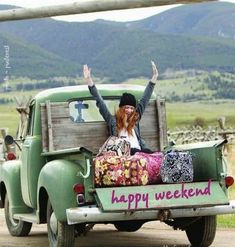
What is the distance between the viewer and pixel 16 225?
12.5 meters

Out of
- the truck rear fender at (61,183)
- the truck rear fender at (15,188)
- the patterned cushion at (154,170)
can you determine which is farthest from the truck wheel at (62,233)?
the truck rear fender at (15,188)

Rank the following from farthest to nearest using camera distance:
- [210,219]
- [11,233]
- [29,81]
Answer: [29,81], [11,233], [210,219]

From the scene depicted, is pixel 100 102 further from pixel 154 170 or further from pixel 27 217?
pixel 27 217

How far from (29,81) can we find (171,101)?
34.4 m

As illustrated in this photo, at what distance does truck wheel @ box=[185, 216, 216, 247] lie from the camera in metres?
10.6

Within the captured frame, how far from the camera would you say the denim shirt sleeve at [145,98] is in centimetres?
1081

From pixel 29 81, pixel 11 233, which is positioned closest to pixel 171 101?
pixel 29 81

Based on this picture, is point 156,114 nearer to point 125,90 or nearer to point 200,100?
point 125,90

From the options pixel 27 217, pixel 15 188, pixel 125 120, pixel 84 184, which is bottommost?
pixel 27 217

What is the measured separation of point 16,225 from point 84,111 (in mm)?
2056

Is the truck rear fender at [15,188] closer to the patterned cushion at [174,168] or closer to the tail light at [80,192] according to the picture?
the tail light at [80,192]

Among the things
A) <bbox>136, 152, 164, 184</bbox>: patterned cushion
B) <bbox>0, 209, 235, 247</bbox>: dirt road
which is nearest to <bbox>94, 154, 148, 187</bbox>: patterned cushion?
<bbox>136, 152, 164, 184</bbox>: patterned cushion

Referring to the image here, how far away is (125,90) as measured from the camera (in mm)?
11508

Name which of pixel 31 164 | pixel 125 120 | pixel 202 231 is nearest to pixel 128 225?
pixel 202 231
